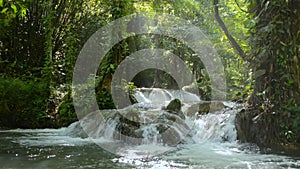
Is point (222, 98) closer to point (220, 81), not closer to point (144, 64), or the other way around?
point (220, 81)

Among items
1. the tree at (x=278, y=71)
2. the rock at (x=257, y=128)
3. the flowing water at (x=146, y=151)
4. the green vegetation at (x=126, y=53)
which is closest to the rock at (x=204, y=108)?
the green vegetation at (x=126, y=53)

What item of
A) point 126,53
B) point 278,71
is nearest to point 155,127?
point 278,71

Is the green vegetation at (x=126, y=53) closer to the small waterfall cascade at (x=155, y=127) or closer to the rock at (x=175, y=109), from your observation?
the small waterfall cascade at (x=155, y=127)

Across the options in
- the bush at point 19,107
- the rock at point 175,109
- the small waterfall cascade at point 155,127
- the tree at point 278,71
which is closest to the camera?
the tree at point 278,71

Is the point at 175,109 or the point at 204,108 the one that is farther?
the point at 204,108

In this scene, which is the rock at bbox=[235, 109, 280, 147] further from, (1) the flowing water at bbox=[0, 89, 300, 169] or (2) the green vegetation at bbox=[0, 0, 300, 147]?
(1) the flowing water at bbox=[0, 89, 300, 169]

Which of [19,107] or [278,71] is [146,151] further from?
[19,107]

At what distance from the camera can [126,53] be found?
9.58 metres

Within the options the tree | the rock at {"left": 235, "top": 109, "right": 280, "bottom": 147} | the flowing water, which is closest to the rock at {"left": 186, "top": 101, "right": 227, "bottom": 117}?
the flowing water

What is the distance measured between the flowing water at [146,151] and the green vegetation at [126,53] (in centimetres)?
67

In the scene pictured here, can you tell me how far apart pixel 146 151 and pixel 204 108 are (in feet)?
12.1

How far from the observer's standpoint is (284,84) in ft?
15.2

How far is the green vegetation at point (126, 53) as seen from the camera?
4.60 metres

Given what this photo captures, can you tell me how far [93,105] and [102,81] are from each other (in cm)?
76
